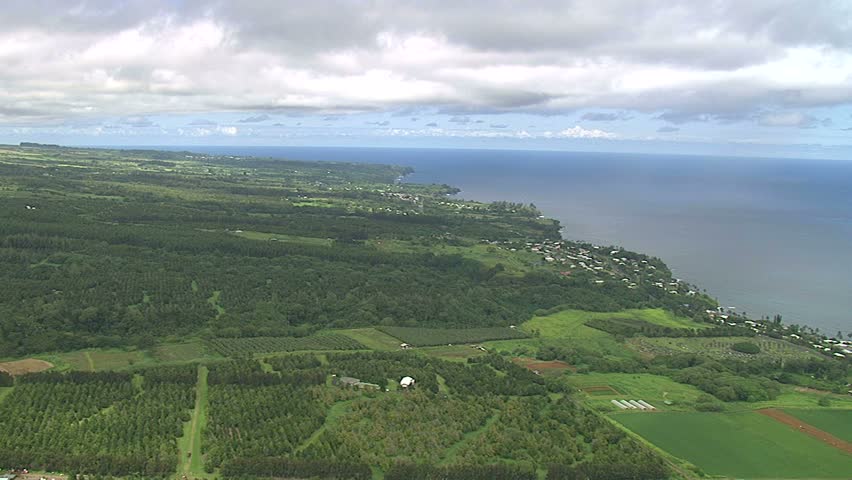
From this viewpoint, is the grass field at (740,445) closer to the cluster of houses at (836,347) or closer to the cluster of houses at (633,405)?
the cluster of houses at (633,405)

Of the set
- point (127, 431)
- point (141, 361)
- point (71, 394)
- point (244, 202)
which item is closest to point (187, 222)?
point (244, 202)

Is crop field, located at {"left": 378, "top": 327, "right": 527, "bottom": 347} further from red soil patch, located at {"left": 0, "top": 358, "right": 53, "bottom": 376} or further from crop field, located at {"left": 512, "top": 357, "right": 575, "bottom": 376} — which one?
red soil patch, located at {"left": 0, "top": 358, "right": 53, "bottom": 376}

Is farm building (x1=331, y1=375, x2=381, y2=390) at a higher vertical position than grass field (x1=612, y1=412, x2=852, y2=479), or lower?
higher

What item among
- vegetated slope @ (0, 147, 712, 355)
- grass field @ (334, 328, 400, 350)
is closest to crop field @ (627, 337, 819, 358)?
vegetated slope @ (0, 147, 712, 355)

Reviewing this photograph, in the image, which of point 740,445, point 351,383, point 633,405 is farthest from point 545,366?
point 351,383

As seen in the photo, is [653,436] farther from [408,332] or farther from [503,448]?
[408,332]

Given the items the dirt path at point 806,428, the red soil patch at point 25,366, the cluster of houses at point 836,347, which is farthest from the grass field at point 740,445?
the red soil patch at point 25,366
